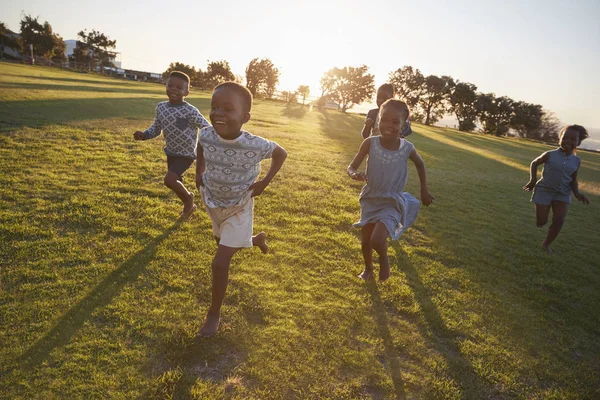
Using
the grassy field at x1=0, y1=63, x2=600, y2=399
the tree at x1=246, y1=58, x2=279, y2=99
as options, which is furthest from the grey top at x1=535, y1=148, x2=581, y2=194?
the tree at x1=246, y1=58, x2=279, y2=99

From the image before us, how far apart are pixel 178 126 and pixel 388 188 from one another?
305 centimetres

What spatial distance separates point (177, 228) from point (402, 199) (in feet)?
9.86

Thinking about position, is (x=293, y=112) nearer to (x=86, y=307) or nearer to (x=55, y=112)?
(x=55, y=112)

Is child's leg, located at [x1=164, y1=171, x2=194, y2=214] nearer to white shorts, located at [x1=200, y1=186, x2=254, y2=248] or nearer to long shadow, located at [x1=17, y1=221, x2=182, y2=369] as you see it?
long shadow, located at [x1=17, y1=221, x2=182, y2=369]

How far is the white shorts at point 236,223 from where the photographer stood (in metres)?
2.88

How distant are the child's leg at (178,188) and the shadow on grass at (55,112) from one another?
709cm

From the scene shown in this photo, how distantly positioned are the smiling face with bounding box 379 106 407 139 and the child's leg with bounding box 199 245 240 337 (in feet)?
6.46

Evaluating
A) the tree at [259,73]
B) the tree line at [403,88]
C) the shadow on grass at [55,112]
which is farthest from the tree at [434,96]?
the shadow on grass at [55,112]

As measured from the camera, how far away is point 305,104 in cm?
4778

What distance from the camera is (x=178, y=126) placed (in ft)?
15.8

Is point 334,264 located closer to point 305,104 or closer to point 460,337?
point 460,337

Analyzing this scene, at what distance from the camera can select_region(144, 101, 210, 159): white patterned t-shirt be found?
477cm

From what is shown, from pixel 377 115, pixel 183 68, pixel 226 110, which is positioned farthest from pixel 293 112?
pixel 183 68

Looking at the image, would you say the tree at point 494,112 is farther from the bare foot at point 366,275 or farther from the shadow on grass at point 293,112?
the bare foot at point 366,275
